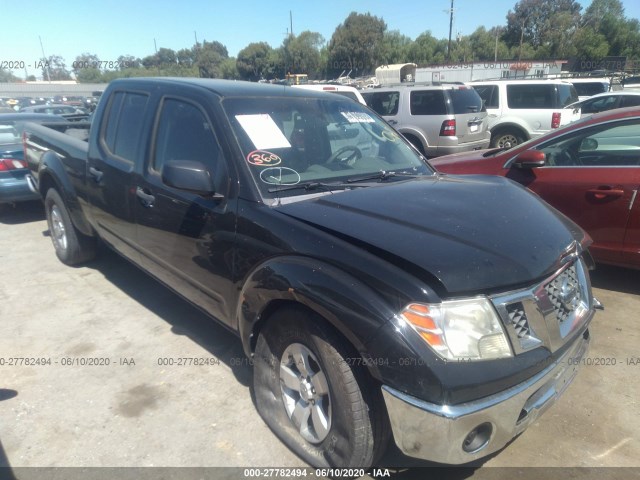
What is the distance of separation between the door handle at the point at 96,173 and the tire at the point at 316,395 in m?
2.29

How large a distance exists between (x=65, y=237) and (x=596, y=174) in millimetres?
5218

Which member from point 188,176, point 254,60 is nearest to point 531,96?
point 188,176

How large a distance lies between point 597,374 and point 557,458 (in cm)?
98

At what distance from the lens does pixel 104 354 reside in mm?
3646

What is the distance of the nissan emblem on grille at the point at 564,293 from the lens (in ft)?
7.37

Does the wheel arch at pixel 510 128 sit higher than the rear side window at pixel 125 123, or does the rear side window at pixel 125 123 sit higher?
the rear side window at pixel 125 123

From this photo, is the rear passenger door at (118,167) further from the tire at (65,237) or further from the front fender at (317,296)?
the front fender at (317,296)

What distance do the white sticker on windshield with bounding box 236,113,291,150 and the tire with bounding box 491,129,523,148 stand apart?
35.8ft

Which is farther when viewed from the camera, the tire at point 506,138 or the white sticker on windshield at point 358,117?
the tire at point 506,138

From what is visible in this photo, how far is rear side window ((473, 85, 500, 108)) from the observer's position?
42.7 ft

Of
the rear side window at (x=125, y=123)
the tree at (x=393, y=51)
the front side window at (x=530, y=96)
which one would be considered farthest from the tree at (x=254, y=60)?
the rear side window at (x=125, y=123)

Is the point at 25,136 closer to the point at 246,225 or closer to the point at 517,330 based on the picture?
the point at 246,225

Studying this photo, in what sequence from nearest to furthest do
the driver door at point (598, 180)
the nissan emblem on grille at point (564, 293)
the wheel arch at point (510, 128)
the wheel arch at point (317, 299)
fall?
the wheel arch at point (317, 299), the nissan emblem on grille at point (564, 293), the driver door at point (598, 180), the wheel arch at point (510, 128)

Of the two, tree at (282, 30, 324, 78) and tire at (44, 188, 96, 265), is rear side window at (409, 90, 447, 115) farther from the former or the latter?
tree at (282, 30, 324, 78)
